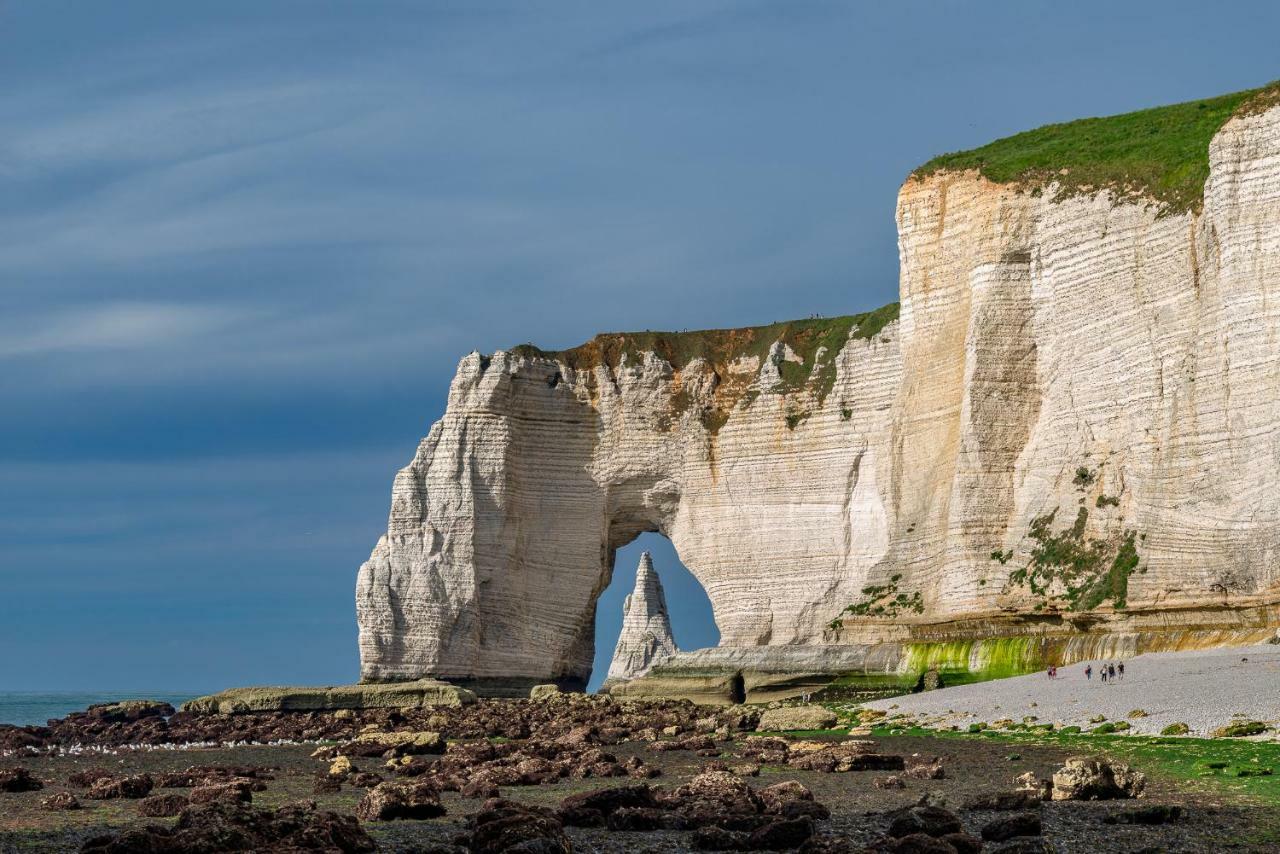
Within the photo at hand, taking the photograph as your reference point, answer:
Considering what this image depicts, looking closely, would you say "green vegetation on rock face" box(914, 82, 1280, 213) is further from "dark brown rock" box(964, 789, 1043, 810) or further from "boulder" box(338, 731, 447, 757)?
"dark brown rock" box(964, 789, 1043, 810)

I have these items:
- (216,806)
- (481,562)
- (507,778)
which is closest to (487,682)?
(481,562)

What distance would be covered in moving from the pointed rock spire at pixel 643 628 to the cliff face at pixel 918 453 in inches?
588

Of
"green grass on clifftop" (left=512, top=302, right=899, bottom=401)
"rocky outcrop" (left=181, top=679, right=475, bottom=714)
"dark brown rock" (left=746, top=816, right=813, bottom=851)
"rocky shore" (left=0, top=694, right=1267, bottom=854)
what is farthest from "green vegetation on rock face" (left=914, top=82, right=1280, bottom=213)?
"dark brown rock" (left=746, top=816, right=813, bottom=851)

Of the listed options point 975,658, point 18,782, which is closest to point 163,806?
point 18,782

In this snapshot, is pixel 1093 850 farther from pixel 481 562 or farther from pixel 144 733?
pixel 481 562

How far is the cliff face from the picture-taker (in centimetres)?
3662

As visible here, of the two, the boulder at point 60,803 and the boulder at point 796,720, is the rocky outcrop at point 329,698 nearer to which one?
the boulder at point 796,720

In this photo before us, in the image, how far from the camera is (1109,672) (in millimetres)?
30656

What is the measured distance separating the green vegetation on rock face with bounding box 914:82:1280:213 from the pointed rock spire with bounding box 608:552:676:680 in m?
32.4

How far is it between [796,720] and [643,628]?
44.5 metres

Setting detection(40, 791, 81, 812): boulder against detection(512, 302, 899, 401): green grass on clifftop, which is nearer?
detection(40, 791, 81, 812): boulder

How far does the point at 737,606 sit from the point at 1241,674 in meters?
28.3

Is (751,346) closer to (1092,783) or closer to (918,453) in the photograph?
(918,453)

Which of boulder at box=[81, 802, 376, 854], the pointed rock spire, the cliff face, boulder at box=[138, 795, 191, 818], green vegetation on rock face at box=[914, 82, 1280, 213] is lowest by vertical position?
the pointed rock spire
